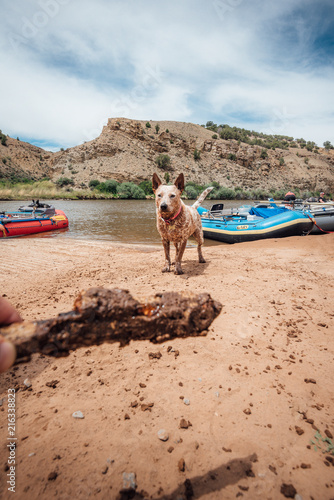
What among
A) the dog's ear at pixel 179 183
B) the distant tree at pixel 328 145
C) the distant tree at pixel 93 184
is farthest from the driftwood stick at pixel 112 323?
the distant tree at pixel 328 145

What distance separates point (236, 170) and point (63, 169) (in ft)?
208

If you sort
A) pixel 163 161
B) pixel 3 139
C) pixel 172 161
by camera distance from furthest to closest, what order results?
1. pixel 172 161
2. pixel 3 139
3. pixel 163 161

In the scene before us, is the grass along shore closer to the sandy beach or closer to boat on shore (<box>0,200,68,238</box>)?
boat on shore (<box>0,200,68,238</box>)

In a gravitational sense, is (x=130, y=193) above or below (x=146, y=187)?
below

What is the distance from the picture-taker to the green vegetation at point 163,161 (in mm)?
77812

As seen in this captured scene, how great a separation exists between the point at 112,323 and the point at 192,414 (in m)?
1.35

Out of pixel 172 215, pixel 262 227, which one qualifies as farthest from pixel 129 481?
pixel 262 227

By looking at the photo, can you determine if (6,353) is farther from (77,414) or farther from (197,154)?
(197,154)

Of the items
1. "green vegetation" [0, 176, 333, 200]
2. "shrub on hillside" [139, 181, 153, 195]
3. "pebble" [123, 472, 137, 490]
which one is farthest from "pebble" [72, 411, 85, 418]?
"shrub on hillside" [139, 181, 153, 195]

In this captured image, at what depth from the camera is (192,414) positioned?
2.05m

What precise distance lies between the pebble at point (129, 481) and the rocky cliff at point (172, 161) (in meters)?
69.4

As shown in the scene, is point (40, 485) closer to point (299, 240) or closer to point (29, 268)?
point (29, 268)

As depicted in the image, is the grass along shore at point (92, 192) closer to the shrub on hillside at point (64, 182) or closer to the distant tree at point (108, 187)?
the distant tree at point (108, 187)

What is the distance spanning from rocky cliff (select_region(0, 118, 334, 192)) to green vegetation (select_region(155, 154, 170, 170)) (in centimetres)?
130
